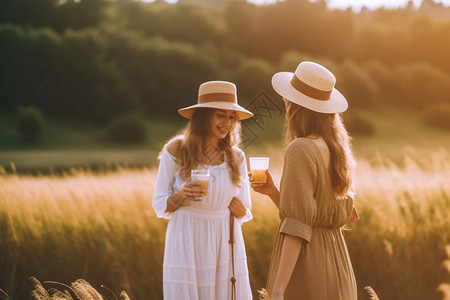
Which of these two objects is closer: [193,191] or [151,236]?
[193,191]

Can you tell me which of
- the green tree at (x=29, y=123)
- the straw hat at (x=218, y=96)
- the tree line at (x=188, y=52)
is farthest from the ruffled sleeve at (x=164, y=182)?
the green tree at (x=29, y=123)

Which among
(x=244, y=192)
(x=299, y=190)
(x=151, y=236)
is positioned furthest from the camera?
(x=151, y=236)

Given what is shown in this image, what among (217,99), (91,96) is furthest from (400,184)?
(91,96)

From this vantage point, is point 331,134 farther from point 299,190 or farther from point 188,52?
point 188,52

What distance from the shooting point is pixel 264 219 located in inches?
208

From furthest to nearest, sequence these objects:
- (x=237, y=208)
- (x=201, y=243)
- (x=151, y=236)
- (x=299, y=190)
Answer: (x=151, y=236) < (x=237, y=208) < (x=201, y=243) < (x=299, y=190)

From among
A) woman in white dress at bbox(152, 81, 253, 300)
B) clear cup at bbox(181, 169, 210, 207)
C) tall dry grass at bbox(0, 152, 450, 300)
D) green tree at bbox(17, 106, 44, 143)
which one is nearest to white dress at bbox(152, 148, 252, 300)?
Result: woman in white dress at bbox(152, 81, 253, 300)

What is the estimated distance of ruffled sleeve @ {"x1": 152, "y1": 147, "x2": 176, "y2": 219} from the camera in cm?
332

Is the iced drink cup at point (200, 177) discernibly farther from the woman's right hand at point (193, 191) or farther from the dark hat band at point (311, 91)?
the dark hat band at point (311, 91)

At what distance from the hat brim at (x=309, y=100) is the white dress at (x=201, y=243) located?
3.32 feet

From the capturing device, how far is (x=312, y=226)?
2348mm

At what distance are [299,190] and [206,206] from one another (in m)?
1.23

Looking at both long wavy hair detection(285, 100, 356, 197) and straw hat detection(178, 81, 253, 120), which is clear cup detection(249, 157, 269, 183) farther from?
straw hat detection(178, 81, 253, 120)

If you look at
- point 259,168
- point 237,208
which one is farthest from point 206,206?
point 259,168
